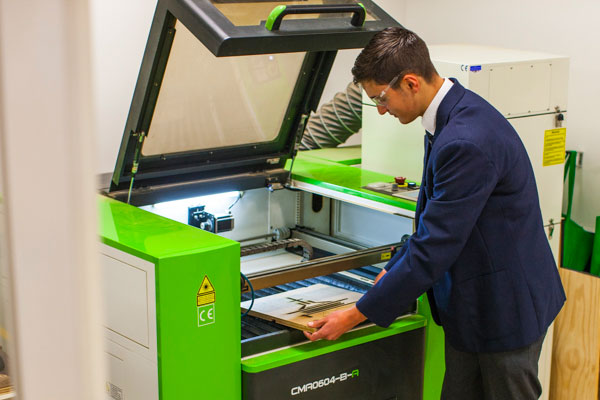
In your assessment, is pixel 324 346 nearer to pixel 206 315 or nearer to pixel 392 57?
pixel 206 315

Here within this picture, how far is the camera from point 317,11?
185cm

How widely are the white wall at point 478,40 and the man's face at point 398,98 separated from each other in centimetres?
81

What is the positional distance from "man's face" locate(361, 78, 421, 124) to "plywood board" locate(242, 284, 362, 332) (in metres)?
0.55

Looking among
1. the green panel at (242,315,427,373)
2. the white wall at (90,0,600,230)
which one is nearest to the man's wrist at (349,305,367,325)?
the green panel at (242,315,427,373)

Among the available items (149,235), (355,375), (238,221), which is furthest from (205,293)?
(238,221)

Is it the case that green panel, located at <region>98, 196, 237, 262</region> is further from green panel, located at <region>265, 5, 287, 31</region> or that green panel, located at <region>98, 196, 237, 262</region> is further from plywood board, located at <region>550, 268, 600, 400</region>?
plywood board, located at <region>550, 268, 600, 400</region>

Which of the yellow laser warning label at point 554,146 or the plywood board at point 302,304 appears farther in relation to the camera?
the yellow laser warning label at point 554,146

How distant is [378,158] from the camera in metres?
2.74

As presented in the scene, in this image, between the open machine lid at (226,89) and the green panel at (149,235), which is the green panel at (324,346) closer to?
the green panel at (149,235)

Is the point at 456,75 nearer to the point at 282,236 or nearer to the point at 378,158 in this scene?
the point at 378,158

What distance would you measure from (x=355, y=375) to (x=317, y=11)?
968 millimetres

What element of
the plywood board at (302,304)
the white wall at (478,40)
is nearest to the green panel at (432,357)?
the plywood board at (302,304)

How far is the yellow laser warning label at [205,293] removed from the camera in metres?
1.71

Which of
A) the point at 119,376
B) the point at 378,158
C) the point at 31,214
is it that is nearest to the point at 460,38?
the point at 378,158
